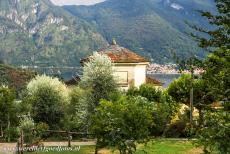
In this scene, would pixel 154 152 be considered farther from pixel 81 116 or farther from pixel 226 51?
pixel 226 51

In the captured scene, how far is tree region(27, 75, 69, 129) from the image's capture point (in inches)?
1540

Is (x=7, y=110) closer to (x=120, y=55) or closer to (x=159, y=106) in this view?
Answer: (x=159, y=106)

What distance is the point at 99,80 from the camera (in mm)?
36438

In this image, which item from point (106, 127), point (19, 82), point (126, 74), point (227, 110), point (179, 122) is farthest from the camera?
point (19, 82)

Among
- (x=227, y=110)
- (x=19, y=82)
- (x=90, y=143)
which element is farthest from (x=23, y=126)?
(x=19, y=82)

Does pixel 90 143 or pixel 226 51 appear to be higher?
pixel 226 51

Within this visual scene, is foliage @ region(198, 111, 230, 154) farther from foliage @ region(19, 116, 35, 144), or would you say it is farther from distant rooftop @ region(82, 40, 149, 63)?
distant rooftop @ region(82, 40, 149, 63)

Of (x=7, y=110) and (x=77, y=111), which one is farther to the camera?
(x=77, y=111)

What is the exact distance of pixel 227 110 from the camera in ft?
41.9

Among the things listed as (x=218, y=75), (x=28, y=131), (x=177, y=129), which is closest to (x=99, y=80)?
(x=28, y=131)

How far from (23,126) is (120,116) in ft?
35.0

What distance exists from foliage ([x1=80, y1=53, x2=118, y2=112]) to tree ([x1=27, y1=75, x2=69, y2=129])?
3.75 metres

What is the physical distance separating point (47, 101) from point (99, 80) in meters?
5.08

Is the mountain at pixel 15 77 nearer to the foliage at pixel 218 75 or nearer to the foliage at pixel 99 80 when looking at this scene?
the foliage at pixel 99 80
